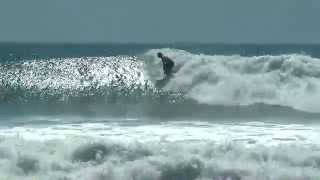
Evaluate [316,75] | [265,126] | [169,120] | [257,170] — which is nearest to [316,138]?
[265,126]

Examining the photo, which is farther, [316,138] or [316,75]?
[316,75]

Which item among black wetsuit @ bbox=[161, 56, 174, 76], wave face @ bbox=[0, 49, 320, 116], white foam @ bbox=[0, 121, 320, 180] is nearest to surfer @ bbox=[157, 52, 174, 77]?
black wetsuit @ bbox=[161, 56, 174, 76]

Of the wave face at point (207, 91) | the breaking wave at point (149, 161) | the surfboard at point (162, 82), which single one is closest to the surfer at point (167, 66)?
the wave face at point (207, 91)

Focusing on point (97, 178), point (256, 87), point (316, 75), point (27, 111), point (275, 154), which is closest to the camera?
point (97, 178)

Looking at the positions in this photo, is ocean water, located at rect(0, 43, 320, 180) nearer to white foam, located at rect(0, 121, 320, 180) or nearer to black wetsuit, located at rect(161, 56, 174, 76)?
white foam, located at rect(0, 121, 320, 180)

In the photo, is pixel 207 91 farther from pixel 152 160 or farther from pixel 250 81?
pixel 152 160

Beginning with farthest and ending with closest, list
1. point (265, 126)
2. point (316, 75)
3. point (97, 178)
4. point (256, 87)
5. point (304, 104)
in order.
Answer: point (316, 75)
point (256, 87)
point (304, 104)
point (265, 126)
point (97, 178)

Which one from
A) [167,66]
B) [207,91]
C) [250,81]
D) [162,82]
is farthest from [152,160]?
[167,66]

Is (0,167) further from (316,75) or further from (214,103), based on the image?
(316,75)

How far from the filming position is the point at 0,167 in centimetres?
1230

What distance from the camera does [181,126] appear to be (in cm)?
2030

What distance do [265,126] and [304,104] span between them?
899 cm

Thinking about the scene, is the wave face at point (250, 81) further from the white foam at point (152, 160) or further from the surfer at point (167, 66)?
the white foam at point (152, 160)

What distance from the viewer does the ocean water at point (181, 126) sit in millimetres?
12406
